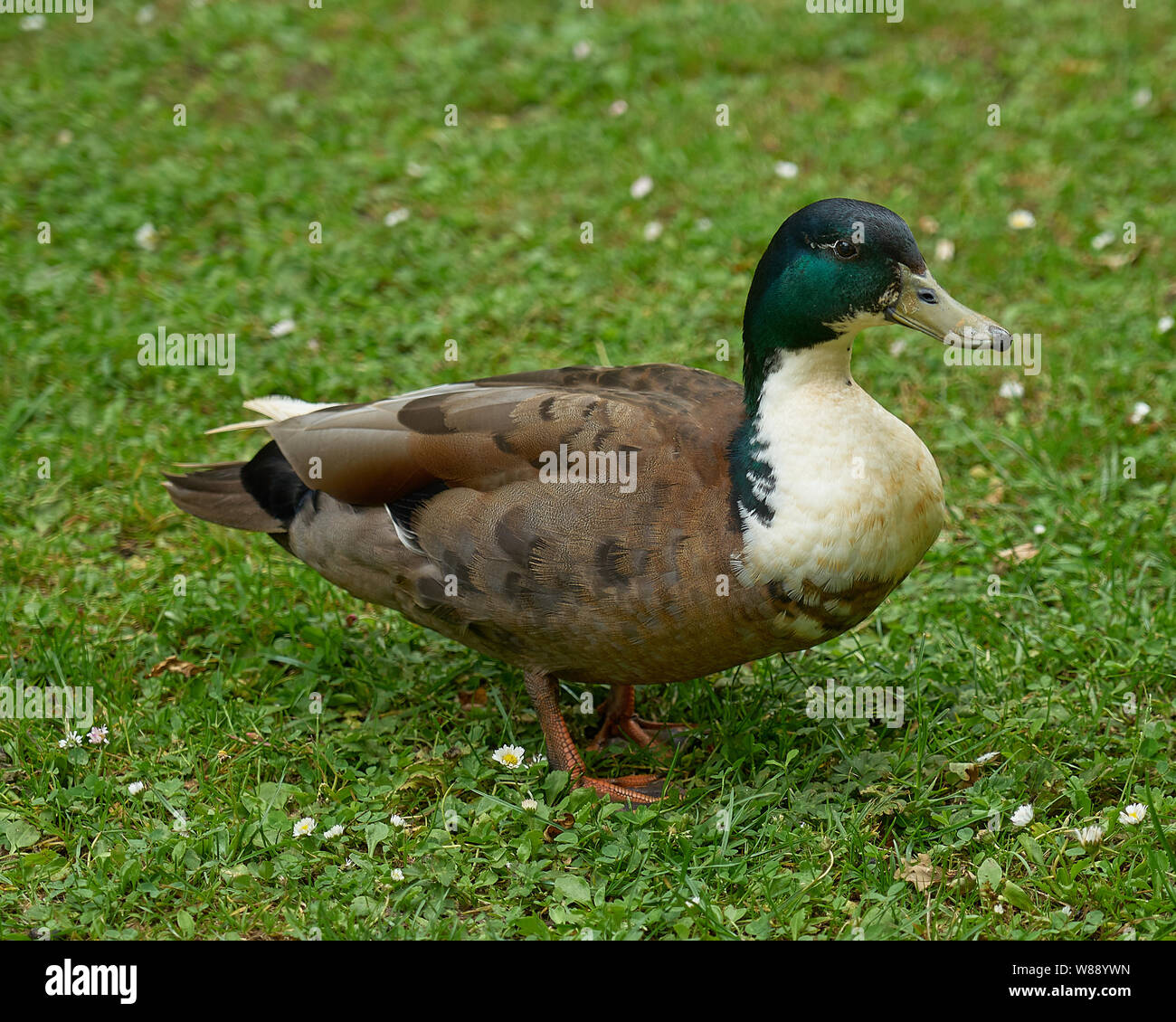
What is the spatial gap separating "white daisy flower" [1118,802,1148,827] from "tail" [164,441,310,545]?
2.20 m

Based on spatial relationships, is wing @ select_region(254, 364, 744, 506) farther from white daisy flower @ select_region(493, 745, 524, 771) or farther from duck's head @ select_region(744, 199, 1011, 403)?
white daisy flower @ select_region(493, 745, 524, 771)

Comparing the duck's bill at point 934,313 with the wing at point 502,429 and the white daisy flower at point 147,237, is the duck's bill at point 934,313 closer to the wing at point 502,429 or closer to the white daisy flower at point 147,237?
the wing at point 502,429

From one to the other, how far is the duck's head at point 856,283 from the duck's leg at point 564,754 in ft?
3.52

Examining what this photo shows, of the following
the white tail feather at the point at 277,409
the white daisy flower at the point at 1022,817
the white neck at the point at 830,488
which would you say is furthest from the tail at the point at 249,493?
the white daisy flower at the point at 1022,817

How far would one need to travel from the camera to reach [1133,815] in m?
3.05

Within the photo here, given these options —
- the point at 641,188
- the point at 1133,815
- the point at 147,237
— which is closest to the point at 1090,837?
the point at 1133,815

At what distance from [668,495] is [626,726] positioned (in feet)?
2.84

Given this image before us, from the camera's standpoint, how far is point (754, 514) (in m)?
2.91

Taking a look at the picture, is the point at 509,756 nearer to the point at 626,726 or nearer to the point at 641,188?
the point at 626,726

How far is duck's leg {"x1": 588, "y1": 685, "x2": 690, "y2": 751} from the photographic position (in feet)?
11.6

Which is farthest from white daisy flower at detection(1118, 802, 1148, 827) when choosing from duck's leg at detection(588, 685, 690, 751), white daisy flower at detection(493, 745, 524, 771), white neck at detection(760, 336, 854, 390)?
white daisy flower at detection(493, 745, 524, 771)

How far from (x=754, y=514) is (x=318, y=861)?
132cm

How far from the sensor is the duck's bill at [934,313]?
9.52 feet
